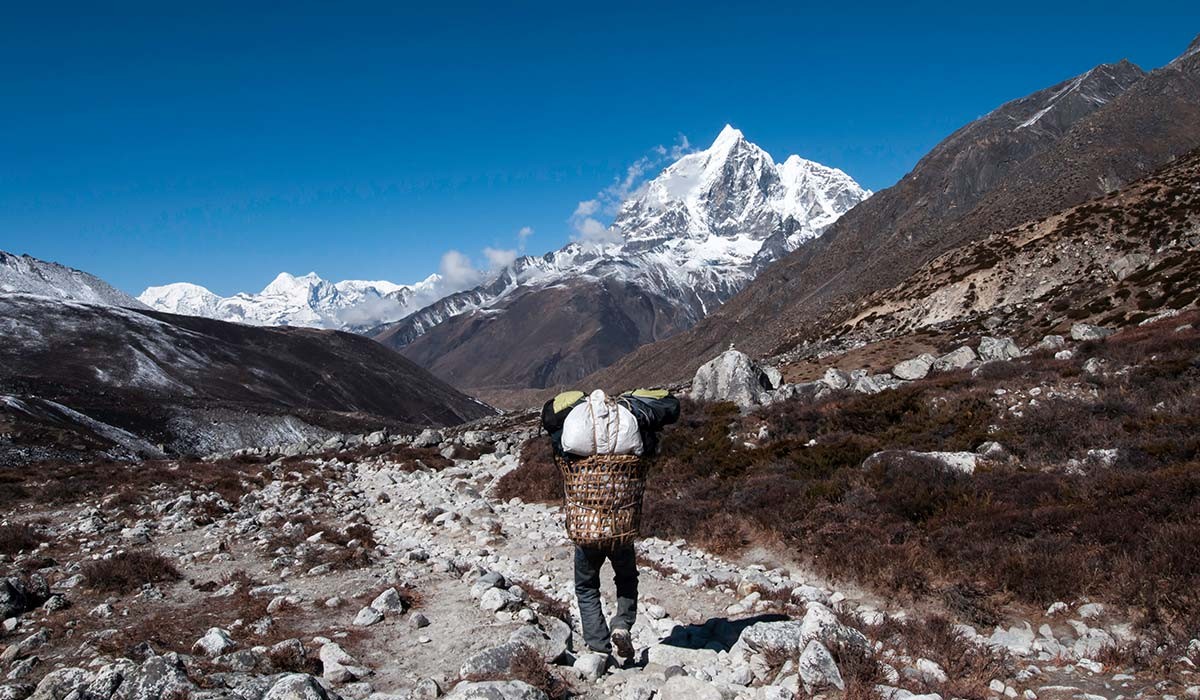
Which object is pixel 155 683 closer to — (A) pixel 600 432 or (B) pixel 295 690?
(B) pixel 295 690

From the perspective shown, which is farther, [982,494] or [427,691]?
[982,494]

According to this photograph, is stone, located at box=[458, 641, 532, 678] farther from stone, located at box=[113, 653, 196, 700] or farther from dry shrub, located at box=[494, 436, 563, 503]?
dry shrub, located at box=[494, 436, 563, 503]

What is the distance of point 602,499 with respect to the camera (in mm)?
6680


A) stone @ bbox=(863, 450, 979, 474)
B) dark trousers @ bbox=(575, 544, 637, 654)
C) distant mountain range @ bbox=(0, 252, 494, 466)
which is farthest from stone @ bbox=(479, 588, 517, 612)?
distant mountain range @ bbox=(0, 252, 494, 466)

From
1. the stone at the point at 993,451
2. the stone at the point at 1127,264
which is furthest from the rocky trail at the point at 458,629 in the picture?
the stone at the point at 1127,264

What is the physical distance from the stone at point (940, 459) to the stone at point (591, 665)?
27.6 ft

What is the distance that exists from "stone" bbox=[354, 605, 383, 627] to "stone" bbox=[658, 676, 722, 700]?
3.90 m

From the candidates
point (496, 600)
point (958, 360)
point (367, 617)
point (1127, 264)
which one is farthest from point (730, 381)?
point (1127, 264)

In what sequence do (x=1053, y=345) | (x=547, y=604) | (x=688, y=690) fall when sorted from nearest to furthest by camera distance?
(x=688, y=690) < (x=547, y=604) < (x=1053, y=345)

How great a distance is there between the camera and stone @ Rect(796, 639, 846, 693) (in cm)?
554

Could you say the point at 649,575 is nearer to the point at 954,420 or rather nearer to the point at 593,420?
the point at 593,420

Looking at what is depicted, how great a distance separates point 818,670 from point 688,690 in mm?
1188

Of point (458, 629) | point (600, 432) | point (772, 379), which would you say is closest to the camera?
point (600, 432)

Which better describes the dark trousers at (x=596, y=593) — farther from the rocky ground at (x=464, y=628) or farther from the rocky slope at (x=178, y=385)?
the rocky slope at (x=178, y=385)
